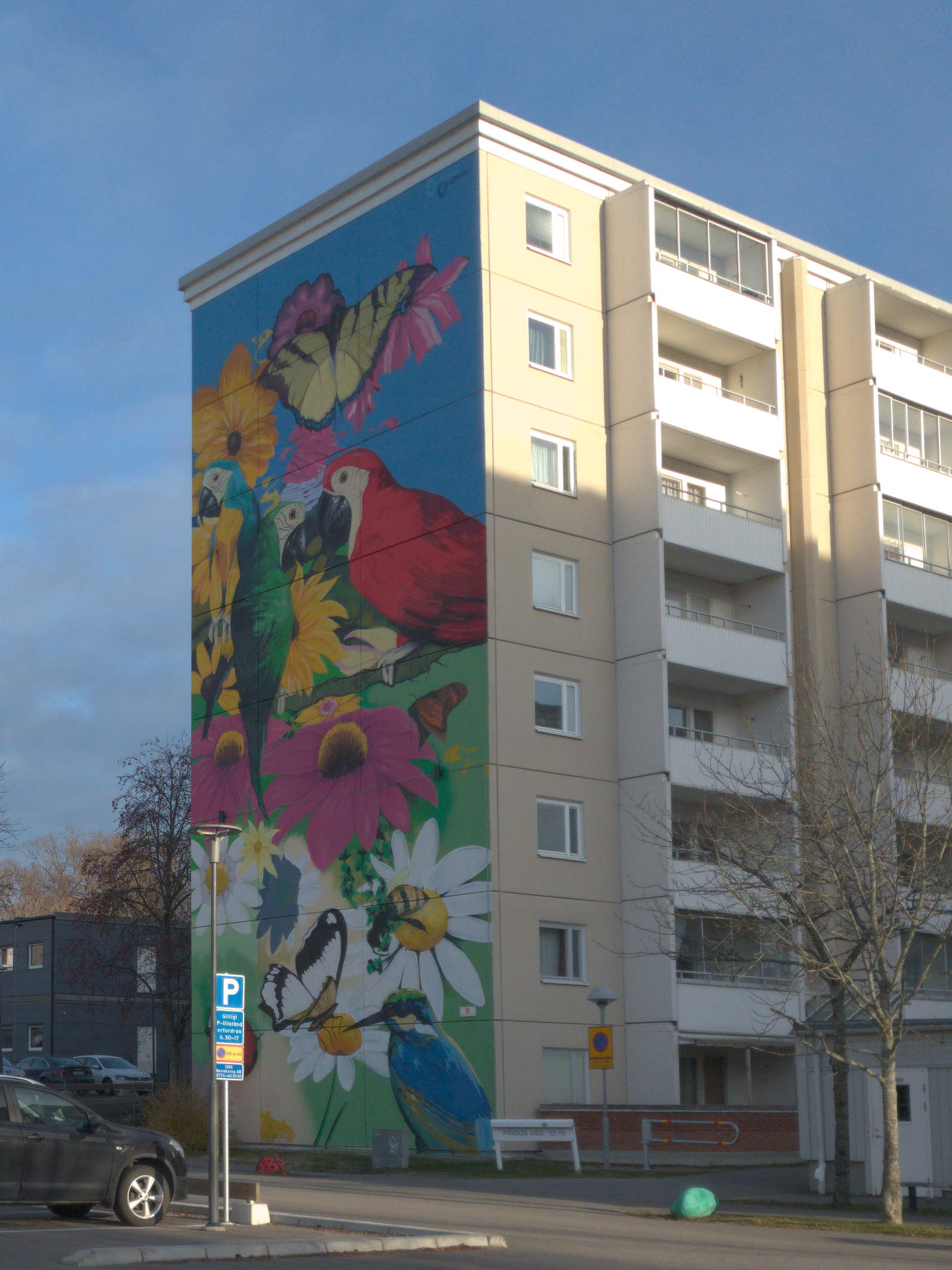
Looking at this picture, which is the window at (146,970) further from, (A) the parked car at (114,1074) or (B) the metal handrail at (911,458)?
(B) the metal handrail at (911,458)

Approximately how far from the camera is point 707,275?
44.5 m

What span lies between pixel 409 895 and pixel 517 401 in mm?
11867

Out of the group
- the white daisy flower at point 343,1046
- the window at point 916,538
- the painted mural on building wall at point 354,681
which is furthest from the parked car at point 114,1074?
the window at point 916,538

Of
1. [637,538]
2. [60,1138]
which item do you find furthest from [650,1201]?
[637,538]

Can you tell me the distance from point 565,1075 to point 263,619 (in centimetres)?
1467

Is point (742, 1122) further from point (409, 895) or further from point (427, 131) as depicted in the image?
point (427, 131)

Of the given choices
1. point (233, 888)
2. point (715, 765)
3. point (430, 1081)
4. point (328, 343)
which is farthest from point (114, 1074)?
point (715, 765)

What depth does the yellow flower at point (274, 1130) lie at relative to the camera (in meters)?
41.4

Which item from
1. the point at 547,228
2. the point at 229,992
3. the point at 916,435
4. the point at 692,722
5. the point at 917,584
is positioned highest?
the point at 547,228

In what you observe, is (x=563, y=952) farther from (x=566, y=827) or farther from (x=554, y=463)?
(x=554, y=463)

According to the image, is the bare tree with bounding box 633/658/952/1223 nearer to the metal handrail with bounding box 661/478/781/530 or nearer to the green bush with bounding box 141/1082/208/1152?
the metal handrail with bounding box 661/478/781/530

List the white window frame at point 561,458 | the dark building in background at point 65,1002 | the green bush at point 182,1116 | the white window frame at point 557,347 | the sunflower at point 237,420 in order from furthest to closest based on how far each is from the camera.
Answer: the dark building in background at point 65,1002 < the sunflower at point 237,420 < the white window frame at point 557,347 < the white window frame at point 561,458 < the green bush at point 182,1116

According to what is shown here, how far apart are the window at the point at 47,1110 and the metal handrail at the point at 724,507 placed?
90.0 feet

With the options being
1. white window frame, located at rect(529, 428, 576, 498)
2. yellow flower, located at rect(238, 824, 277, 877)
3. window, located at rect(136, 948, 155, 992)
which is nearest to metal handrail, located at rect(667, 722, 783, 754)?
white window frame, located at rect(529, 428, 576, 498)
